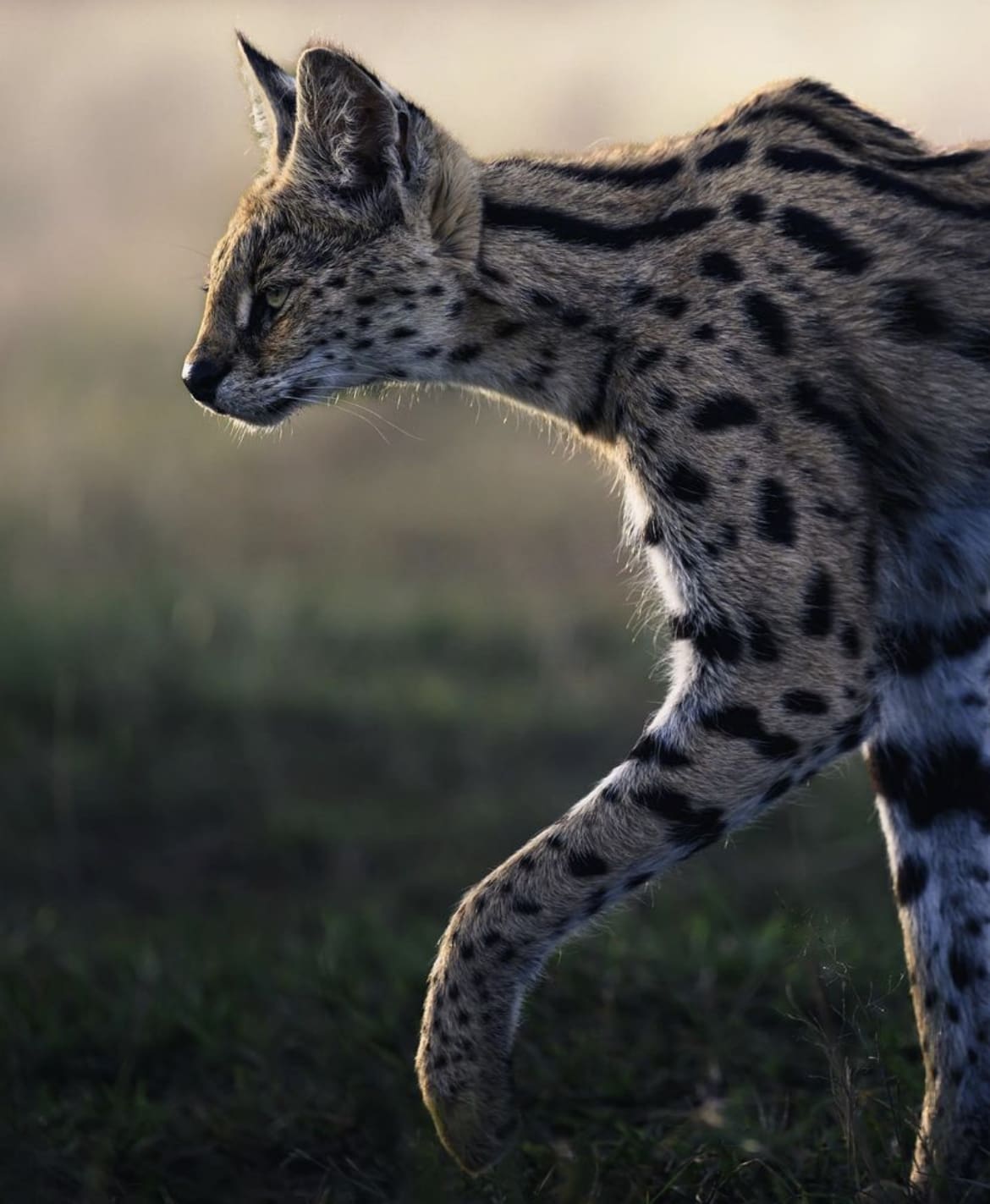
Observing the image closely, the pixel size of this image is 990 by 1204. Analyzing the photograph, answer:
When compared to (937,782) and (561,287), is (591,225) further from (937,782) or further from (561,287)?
(937,782)

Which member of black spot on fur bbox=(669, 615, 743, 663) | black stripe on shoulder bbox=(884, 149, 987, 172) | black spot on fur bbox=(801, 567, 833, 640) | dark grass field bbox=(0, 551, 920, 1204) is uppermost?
black stripe on shoulder bbox=(884, 149, 987, 172)

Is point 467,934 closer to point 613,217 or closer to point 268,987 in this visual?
point 268,987

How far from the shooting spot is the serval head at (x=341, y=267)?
156 inches

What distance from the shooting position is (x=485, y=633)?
26.8 feet

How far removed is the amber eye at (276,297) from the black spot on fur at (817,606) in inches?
52.0

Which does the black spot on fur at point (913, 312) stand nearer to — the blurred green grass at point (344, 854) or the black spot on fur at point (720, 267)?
the black spot on fur at point (720, 267)

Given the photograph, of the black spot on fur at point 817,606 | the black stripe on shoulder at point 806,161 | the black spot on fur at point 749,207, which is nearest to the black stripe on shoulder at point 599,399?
the black spot on fur at point 749,207

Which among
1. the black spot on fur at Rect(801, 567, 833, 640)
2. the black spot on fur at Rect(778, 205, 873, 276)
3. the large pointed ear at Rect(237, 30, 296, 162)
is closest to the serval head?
the large pointed ear at Rect(237, 30, 296, 162)

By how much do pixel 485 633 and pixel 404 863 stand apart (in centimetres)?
222

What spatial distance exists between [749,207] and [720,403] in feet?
1.51

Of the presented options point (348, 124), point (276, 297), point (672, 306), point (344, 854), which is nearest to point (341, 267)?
point (276, 297)

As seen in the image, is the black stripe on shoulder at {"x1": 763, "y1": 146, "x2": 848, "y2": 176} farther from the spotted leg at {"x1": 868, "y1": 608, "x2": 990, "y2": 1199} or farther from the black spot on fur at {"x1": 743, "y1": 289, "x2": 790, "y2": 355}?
the spotted leg at {"x1": 868, "y1": 608, "x2": 990, "y2": 1199}

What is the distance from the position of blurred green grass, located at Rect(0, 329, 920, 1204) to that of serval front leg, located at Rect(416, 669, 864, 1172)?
20 cm

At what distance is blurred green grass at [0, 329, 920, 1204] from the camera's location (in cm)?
381
